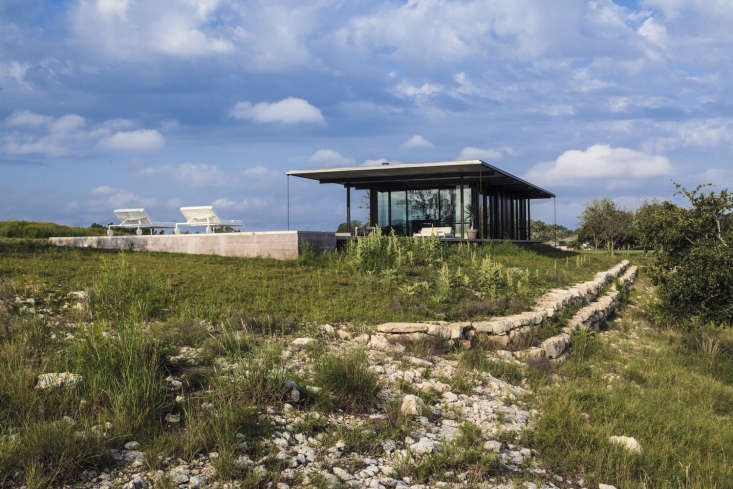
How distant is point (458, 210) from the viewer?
74.3ft

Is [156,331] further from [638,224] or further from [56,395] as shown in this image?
[638,224]

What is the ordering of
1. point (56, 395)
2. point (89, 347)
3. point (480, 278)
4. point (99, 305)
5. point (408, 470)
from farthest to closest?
point (480, 278)
point (99, 305)
point (89, 347)
point (56, 395)
point (408, 470)

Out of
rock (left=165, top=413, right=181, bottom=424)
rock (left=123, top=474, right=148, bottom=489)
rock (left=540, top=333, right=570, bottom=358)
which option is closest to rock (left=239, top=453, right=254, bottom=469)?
rock (left=123, top=474, right=148, bottom=489)

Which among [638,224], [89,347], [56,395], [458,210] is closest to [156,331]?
[89,347]

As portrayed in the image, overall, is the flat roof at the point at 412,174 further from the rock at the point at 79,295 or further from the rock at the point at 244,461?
the rock at the point at 244,461

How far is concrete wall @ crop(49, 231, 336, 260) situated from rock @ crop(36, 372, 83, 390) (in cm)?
779

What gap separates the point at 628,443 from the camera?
12.6ft

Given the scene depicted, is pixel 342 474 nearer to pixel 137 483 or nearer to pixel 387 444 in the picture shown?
pixel 387 444

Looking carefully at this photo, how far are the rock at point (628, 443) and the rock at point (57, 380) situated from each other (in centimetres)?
399

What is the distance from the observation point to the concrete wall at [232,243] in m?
11.5

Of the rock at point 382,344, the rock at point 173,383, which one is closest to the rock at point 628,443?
the rock at point 382,344

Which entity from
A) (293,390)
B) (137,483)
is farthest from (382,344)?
(137,483)

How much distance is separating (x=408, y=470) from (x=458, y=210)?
65.8ft

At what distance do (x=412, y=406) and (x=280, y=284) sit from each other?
4614mm
